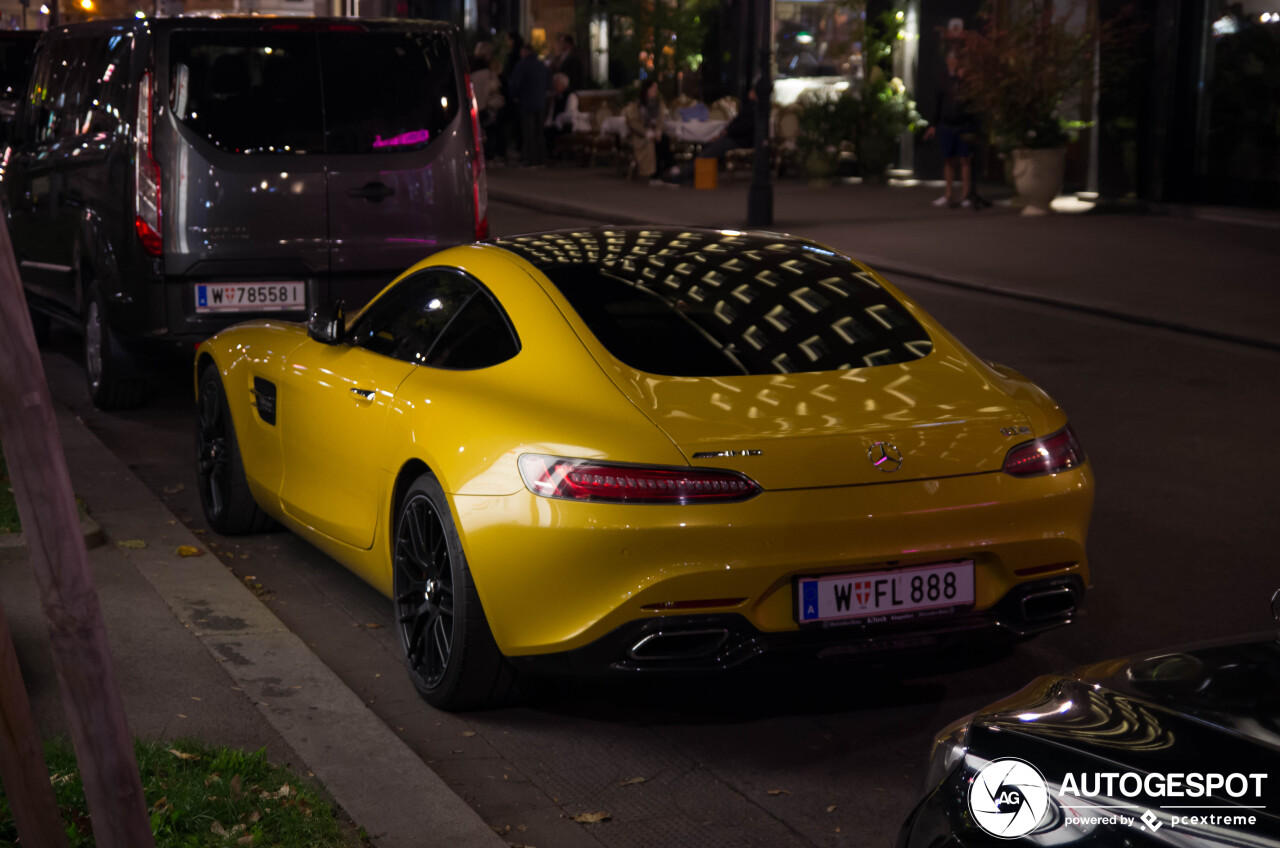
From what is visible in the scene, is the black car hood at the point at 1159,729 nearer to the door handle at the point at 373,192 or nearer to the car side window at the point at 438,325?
the car side window at the point at 438,325

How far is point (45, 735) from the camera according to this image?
4473 mm

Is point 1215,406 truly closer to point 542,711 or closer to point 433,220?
point 433,220

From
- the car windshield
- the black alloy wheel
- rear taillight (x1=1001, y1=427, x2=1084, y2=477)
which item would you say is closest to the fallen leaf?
the black alloy wheel

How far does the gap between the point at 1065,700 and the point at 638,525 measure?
5.86 ft

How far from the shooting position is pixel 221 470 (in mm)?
7023

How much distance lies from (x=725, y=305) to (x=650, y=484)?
3.18 feet

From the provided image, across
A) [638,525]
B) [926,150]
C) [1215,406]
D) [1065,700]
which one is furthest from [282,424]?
[926,150]

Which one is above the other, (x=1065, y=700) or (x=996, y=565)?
(x=1065, y=700)

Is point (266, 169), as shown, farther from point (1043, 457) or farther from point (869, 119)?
point (869, 119)

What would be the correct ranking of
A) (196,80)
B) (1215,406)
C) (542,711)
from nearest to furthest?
(542,711)
(196,80)
(1215,406)

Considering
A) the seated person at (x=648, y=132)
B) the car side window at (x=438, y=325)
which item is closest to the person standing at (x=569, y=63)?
the seated person at (x=648, y=132)

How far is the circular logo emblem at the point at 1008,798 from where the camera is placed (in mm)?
2484

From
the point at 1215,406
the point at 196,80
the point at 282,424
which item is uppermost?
the point at 196,80
